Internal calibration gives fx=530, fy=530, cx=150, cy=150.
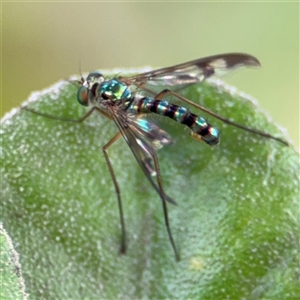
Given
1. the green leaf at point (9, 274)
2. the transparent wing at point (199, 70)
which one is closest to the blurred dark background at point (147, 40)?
the transparent wing at point (199, 70)

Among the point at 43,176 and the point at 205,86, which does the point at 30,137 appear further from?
the point at 205,86

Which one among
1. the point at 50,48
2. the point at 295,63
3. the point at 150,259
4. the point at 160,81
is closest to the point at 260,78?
the point at 295,63

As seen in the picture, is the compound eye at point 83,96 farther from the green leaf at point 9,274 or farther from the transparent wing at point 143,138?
the green leaf at point 9,274

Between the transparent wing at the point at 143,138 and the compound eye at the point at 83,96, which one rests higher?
the compound eye at the point at 83,96

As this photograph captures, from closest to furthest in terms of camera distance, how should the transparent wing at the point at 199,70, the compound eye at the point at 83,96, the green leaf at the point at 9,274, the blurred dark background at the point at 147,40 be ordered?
the green leaf at the point at 9,274 < the compound eye at the point at 83,96 < the transparent wing at the point at 199,70 < the blurred dark background at the point at 147,40

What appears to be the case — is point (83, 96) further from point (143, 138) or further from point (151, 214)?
point (151, 214)
